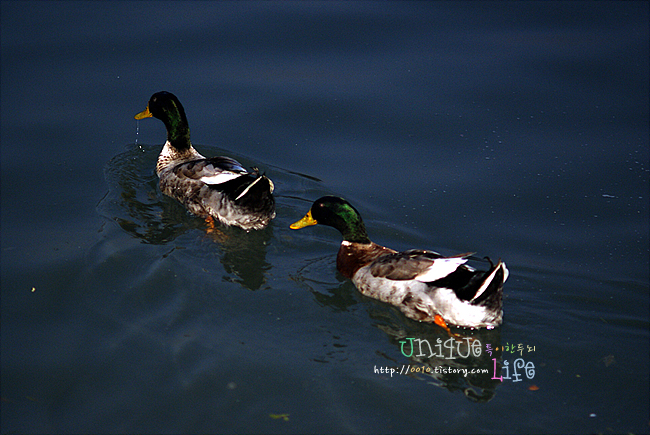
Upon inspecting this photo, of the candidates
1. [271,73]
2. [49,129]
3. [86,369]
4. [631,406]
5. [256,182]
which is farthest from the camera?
[271,73]

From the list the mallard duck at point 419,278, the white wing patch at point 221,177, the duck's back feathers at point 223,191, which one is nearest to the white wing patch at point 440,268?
the mallard duck at point 419,278

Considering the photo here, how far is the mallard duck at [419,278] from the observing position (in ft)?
18.8

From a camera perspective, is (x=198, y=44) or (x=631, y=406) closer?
(x=631, y=406)

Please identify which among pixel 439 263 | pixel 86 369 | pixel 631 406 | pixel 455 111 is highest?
pixel 455 111

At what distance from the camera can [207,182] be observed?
7887 millimetres

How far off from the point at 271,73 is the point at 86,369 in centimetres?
660

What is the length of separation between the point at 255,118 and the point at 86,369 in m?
5.36

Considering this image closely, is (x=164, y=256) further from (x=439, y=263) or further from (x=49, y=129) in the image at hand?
(x=49, y=129)

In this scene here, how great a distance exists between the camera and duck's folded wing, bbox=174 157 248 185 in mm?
7816

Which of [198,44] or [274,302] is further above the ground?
[198,44]

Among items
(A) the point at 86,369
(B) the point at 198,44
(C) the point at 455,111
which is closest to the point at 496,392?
(A) the point at 86,369

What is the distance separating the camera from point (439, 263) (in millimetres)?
5996

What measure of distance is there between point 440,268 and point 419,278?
23cm

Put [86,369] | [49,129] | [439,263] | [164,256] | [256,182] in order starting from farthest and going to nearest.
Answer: [49,129]
[256,182]
[164,256]
[439,263]
[86,369]
